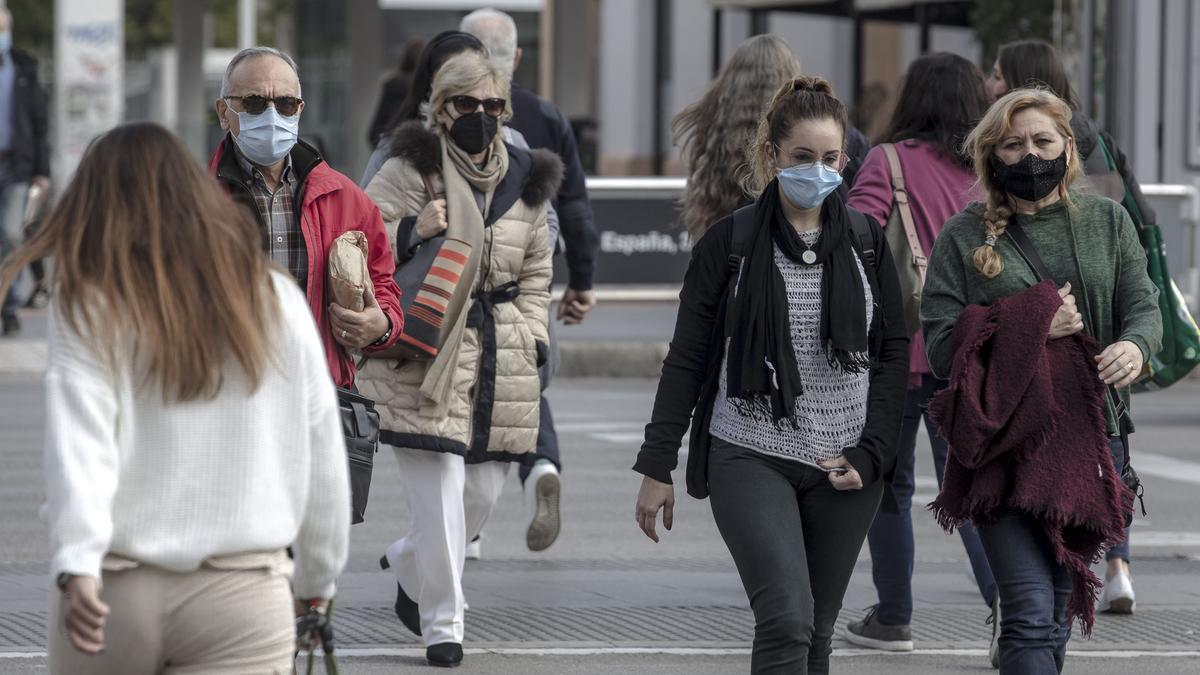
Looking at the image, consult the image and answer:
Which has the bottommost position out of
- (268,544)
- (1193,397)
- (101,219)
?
(1193,397)

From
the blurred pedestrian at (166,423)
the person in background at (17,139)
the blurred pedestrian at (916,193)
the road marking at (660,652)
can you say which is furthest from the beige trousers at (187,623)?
the person in background at (17,139)

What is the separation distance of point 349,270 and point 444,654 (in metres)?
1.50

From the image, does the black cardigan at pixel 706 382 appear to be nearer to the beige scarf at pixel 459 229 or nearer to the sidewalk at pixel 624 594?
the beige scarf at pixel 459 229

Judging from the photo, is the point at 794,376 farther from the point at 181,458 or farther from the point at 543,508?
the point at 543,508

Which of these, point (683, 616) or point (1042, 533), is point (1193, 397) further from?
point (1042, 533)

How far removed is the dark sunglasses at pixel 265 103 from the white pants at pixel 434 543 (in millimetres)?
1357

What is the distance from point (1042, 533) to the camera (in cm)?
465

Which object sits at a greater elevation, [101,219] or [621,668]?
[101,219]

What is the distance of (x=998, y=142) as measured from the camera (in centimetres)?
475

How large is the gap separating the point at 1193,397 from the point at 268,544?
1205 cm

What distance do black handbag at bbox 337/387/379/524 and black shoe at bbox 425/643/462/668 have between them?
3.45 feet

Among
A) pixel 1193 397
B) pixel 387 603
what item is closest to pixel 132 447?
pixel 387 603

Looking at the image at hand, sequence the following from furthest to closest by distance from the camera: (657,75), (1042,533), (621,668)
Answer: (657,75) → (621,668) → (1042,533)

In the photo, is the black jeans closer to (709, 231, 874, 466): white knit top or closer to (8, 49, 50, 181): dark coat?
(709, 231, 874, 466): white knit top
